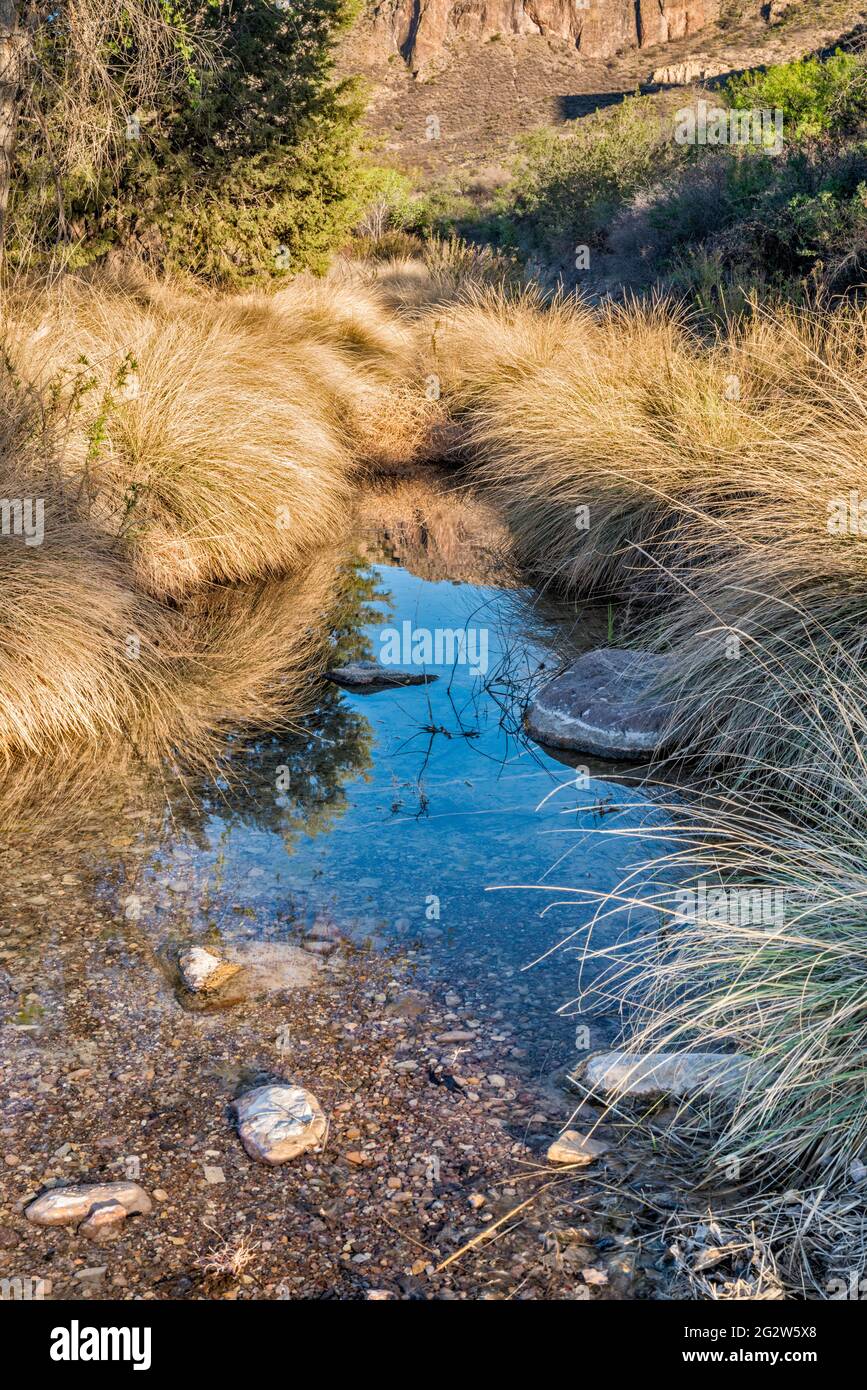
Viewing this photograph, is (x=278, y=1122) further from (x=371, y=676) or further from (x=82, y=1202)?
(x=371, y=676)

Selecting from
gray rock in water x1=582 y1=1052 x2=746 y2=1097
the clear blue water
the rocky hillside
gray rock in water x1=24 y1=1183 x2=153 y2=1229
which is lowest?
the clear blue water

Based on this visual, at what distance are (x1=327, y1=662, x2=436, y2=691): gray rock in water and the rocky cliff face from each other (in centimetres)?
4713

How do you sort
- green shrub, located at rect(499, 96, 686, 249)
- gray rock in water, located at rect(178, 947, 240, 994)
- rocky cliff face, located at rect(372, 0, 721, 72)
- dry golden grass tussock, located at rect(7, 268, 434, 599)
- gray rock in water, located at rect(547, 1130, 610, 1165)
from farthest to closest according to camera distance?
rocky cliff face, located at rect(372, 0, 721, 72), green shrub, located at rect(499, 96, 686, 249), dry golden grass tussock, located at rect(7, 268, 434, 599), gray rock in water, located at rect(178, 947, 240, 994), gray rock in water, located at rect(547, 1130, 610, 1165)

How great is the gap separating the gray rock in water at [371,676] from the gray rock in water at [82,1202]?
10.8ft

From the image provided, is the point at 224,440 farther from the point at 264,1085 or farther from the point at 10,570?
the point at 264,1085

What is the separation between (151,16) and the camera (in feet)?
22.9

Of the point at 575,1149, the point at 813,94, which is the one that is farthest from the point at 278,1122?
the point at 813,94

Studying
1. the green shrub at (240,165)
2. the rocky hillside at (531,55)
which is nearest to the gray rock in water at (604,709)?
the green shrub at (240,165)

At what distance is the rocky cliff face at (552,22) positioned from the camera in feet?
151

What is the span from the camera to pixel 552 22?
4866cm

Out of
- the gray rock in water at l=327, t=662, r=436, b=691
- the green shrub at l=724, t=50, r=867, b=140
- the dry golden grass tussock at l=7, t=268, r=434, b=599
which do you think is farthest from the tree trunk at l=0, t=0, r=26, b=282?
the green shrub at l=724, t=50, r=867, b=140

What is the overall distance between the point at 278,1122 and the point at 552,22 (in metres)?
56.1

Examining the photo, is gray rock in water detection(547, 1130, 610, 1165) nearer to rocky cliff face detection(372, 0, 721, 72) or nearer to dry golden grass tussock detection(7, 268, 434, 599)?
dry golden grass tussock detection(7, 268, 434, 599)

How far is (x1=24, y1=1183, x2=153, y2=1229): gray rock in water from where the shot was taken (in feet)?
7.07
